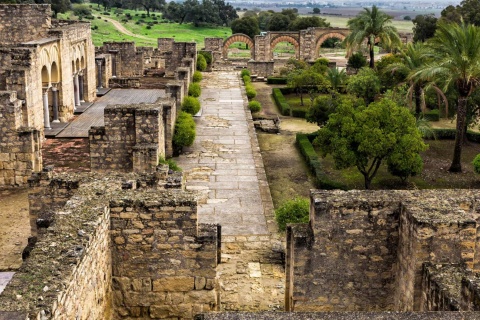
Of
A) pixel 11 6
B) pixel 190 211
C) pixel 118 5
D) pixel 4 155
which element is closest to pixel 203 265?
pixel 190 211

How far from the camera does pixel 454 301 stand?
20.3ft

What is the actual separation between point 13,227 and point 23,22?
53.6 ft

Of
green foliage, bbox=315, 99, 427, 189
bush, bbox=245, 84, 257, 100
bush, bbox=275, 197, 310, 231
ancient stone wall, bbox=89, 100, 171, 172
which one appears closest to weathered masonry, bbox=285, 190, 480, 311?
bush, bbox=275, 197, 310, 231

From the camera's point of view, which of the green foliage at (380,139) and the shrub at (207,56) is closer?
the green foliage at (380,139)

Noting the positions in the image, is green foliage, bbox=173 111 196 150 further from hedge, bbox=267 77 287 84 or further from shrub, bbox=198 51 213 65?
shrub, bbox=198 51 213 65

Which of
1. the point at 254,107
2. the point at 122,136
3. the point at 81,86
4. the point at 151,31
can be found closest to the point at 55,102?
the point at 81,86

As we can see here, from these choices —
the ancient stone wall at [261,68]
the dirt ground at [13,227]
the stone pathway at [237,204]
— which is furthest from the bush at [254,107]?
the ancient stone wall at [261,68]

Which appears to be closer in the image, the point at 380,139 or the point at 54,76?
the point at 380,139

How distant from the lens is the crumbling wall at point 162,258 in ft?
25.0

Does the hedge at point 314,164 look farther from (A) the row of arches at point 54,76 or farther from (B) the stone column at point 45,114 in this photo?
(A) the row of arches at point 54,76

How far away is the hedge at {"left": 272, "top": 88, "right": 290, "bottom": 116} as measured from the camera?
93.6ft

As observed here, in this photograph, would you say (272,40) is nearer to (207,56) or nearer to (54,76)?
(207,56)

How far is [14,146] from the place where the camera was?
16.3m

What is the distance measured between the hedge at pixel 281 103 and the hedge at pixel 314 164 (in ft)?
20.4
